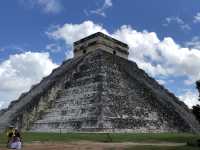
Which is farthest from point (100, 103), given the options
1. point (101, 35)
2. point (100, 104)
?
point (101, 35)

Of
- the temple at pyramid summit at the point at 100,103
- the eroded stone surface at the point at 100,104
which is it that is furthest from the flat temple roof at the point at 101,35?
the eroded stone surface at the point at 100,104

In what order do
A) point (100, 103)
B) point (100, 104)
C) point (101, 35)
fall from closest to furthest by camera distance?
1. point (100, 104)
2. point (100, 103)
3. point (101, 35)

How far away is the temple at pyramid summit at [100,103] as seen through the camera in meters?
28.2

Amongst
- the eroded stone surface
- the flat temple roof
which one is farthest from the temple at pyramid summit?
the flat temple roof

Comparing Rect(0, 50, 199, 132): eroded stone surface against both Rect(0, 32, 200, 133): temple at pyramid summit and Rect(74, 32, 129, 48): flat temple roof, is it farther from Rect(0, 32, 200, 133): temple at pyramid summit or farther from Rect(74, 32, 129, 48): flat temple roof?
Rect(74, 32, 129, 48): flat temple roof

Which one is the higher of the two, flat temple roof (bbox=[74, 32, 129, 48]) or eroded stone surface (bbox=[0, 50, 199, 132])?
flat temple roof (bbox=[74, 32, 129, 48])

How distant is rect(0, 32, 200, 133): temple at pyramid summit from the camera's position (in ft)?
92.4

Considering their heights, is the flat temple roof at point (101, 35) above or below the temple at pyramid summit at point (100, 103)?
above

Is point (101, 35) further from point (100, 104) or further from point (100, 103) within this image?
point (100, 104)

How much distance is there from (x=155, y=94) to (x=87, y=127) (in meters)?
10.3

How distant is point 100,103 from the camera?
92.9 ft

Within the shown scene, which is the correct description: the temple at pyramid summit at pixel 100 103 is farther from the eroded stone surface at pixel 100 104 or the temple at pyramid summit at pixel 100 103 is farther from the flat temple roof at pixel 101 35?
the flat temple roof at pixel 101 35

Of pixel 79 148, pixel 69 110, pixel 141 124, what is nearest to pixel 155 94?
pixel 141 124

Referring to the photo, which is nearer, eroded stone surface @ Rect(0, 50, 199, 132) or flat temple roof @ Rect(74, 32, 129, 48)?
eroded stone surface @ Rect(0, 50, 199, 132)
